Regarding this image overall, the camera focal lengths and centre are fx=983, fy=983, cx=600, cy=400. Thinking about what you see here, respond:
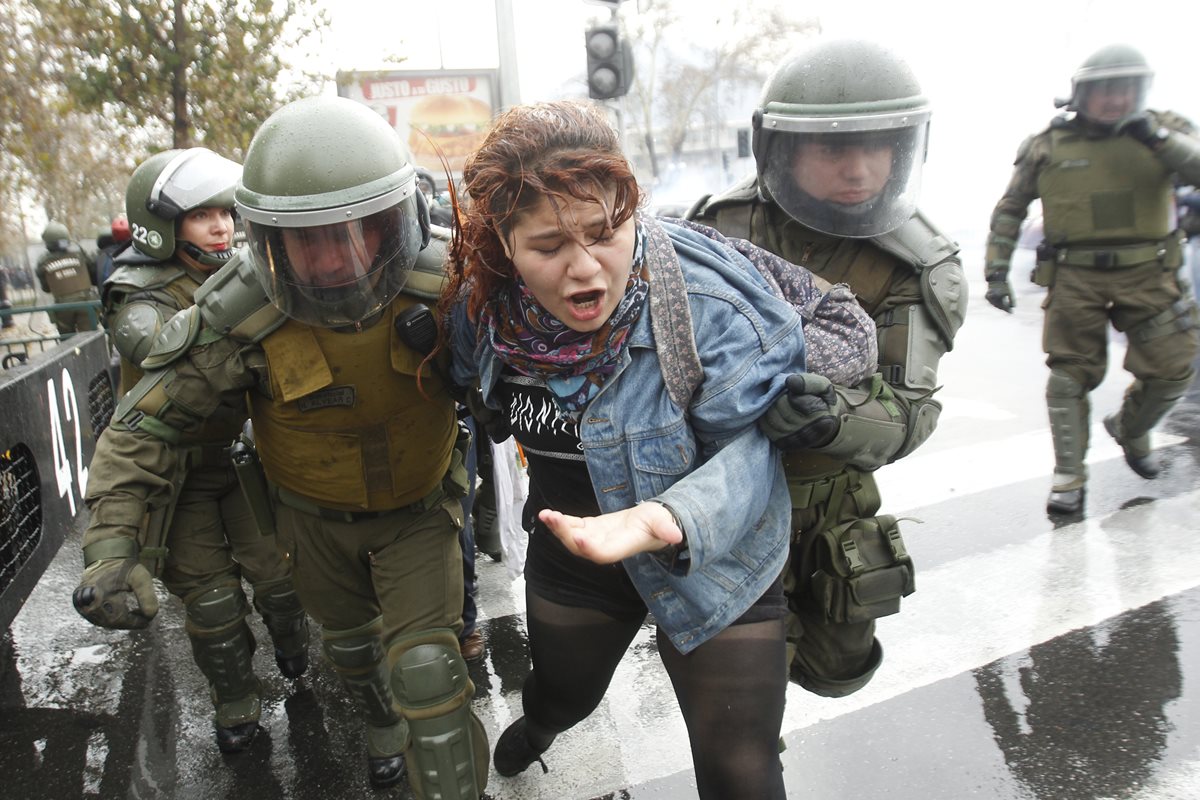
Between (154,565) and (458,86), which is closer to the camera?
(154,565)

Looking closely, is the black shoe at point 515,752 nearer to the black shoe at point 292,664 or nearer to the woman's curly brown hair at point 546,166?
the black shoe at point 292,664

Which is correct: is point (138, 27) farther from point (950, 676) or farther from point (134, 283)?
point (950, 676)

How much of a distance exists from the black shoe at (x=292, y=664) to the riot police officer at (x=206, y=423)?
0.79ft

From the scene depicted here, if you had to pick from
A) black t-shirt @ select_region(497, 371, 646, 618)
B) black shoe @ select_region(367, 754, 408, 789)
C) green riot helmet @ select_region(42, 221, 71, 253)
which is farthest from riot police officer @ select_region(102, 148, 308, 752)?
green riot helmet @ select_region(42, 221, 71, 253)

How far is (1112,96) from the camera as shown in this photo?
451cm

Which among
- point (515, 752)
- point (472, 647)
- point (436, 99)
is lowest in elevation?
point (472, 647)

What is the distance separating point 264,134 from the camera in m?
2.33

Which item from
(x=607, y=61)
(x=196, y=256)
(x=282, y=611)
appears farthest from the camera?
(x=607, y=61)

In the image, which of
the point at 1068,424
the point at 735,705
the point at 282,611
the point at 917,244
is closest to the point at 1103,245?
the point at 1068,424

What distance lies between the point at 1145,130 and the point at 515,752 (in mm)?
3886

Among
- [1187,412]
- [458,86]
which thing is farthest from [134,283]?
[458,86]

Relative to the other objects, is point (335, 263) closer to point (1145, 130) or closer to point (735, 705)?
point (735, 705)

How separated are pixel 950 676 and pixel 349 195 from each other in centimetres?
252

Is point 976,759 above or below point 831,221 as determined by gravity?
below
